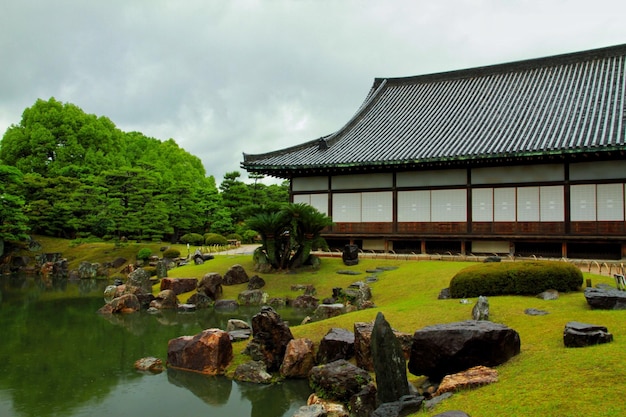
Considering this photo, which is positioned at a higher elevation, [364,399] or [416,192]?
[416,192]

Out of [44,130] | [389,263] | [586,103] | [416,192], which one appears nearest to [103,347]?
[389,263]

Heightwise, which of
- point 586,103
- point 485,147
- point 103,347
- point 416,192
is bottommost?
point 103,347

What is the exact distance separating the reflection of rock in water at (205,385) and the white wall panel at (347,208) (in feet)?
57.9

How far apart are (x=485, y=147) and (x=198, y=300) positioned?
1569 cm

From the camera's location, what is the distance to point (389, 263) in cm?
2341

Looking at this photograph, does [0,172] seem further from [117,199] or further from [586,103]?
[586,103]

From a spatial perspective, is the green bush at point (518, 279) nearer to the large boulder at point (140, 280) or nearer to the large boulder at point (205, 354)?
the large boulder at point (205, 354)

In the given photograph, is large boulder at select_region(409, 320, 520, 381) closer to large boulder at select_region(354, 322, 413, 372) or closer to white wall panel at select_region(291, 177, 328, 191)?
large boulder at select_region(354, 322, 413, 372)

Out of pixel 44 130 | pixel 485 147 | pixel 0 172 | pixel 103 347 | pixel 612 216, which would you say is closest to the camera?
pixel 103 347

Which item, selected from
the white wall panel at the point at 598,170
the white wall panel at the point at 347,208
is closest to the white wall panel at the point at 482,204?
the white wall panel at the point at 598,170

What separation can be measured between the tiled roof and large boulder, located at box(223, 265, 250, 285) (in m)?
7.19

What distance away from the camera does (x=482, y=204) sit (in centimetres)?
2500

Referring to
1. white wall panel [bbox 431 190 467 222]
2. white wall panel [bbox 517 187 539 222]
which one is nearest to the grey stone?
white wall panel [bbox 517 187 539 222]

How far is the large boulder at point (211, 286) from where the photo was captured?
2072cm
